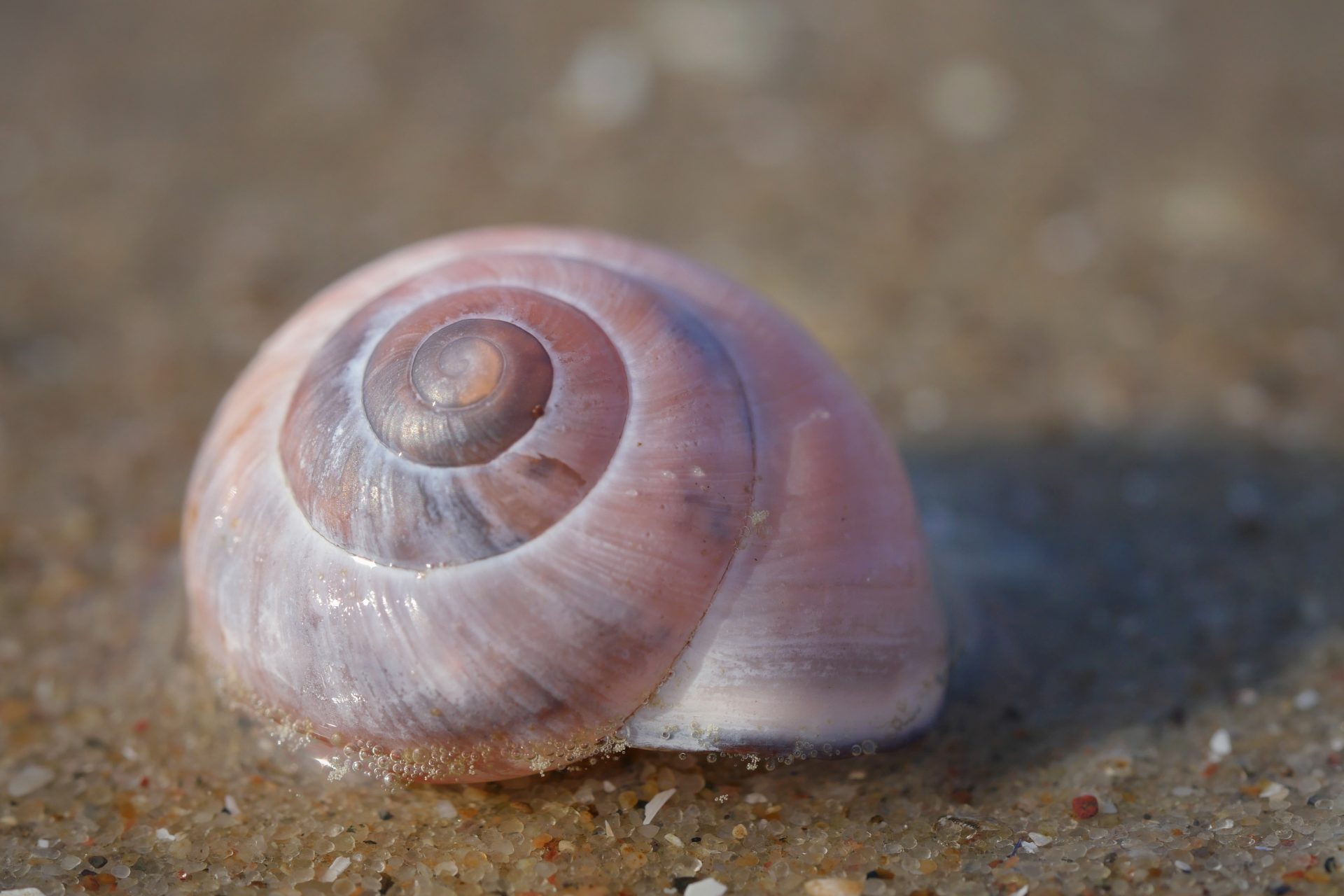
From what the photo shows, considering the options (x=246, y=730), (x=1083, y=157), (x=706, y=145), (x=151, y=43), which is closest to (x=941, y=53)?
(x=1083, y=157)

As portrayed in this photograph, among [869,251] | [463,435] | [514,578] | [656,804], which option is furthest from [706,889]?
[869,251]

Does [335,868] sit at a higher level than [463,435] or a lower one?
lower

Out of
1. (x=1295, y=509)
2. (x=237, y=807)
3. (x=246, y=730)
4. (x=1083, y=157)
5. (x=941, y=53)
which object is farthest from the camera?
(x=941, y=53)

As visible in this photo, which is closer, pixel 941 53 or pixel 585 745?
pixel 585 745

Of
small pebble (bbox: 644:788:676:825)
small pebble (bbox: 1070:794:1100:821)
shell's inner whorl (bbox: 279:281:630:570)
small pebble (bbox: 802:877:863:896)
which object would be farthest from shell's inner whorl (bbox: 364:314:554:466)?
small pebble (bbox: 1070:794:1100:821)

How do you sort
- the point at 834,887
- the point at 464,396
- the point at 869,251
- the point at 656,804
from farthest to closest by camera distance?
1. the point at 869,251
2. the point at 656,804
3. the point at 834,887
4. the point at 464,396

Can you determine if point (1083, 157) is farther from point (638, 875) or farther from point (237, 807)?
point (237, 807)

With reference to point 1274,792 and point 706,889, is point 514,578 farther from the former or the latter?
point 1274,792
